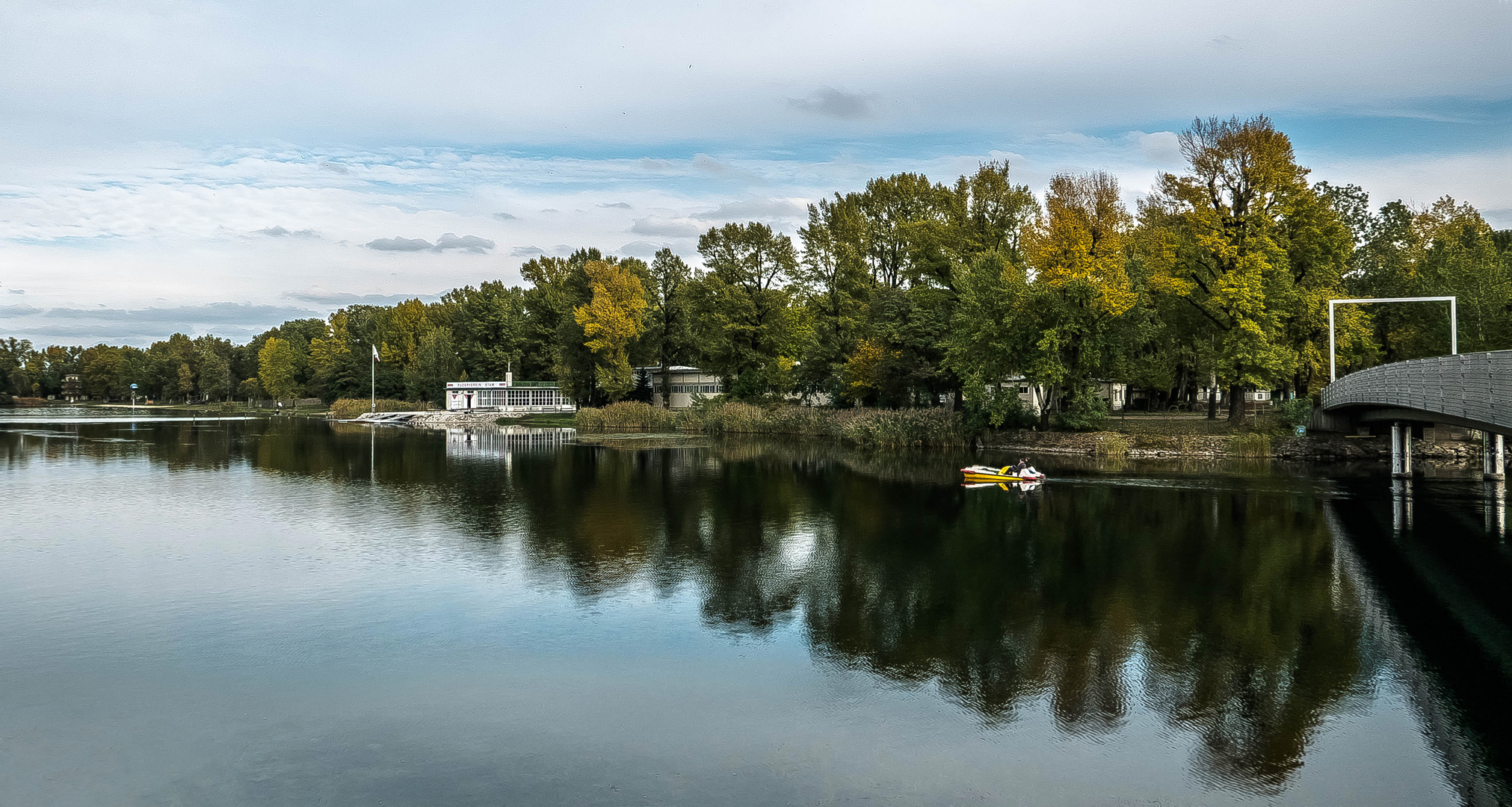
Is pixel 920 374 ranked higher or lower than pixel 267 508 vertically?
higher

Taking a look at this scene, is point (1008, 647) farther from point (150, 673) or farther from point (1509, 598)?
point (150, 673)

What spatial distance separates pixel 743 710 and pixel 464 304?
101640 mm

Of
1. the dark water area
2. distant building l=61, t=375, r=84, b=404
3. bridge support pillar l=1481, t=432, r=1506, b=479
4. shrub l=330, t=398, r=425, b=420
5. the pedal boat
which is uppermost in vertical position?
distant building l=61, t=375, r=84, b=404

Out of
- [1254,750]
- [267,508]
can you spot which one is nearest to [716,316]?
[267,508]

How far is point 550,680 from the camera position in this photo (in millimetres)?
10969

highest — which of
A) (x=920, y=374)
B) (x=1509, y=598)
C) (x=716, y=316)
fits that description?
(x=716, y=316)

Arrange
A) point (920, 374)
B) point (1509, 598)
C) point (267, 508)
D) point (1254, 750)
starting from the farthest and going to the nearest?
point (920, 374)
point (267, 508)
point (1509, 598)
point (1254, 750)

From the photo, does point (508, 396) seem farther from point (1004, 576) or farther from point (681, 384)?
point (1004, 576)

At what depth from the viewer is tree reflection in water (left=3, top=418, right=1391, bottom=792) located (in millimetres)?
10633

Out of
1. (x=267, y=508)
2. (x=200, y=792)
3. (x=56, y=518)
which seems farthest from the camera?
(x=267, y=508)

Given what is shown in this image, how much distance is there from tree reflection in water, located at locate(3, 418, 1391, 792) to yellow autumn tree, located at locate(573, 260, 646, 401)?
39.9m

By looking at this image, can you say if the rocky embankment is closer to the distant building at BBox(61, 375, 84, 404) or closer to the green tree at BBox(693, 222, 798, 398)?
the green tree at BBox(693, 222, 798, 398)

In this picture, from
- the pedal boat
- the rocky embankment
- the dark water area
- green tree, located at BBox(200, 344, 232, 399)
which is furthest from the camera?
green tree, located at BBox(200, 344, 232, 399)

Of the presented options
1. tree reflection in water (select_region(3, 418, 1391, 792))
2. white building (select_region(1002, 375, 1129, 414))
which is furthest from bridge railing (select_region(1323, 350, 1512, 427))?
white building (select_region(1002, 375, 1129, 414))
